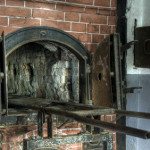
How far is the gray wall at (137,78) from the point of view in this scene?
3498mm

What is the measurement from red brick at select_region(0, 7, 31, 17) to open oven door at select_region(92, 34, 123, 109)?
0.70m

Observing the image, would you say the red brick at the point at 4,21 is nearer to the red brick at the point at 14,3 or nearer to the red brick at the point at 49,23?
the red brick at the point at 14,3

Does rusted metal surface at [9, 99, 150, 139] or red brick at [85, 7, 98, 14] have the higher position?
red brick at [85, 7, 98, 14]

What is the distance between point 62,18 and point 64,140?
4.01ft

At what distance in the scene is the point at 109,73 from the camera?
3.00 metres

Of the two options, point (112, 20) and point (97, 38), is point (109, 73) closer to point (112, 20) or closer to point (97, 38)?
point (97, 38)

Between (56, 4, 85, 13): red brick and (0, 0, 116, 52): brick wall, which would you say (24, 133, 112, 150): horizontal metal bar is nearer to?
(0, 0, 116, 52): brick wall

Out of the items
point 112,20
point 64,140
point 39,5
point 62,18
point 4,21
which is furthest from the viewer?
Answer: point 112,20

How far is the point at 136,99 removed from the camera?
3.57 metres

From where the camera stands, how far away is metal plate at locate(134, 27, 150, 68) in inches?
127

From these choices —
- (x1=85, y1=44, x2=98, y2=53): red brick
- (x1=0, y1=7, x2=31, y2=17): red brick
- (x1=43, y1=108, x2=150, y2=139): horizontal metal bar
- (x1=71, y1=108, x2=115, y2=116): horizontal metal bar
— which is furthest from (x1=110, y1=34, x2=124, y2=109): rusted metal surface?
(x1=43, y1=108, x2=150, y2=139): horizontal metal bar

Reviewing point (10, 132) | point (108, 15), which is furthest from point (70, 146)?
point (108, 15)

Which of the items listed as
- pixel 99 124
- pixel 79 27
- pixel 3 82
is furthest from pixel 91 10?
pixel 99 124

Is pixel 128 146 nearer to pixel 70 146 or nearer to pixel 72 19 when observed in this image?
pixel 70 146
